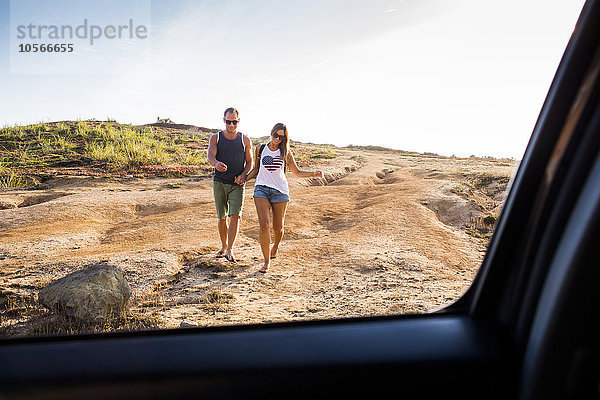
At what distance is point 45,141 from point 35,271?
22289 millimetres

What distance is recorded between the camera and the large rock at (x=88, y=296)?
3.98 m

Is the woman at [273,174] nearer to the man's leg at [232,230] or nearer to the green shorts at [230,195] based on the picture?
the green shorts at [230,195]

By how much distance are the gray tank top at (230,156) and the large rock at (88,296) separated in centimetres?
208

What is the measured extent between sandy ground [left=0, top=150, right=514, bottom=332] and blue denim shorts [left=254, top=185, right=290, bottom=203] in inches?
42.0

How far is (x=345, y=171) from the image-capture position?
69.6 feet

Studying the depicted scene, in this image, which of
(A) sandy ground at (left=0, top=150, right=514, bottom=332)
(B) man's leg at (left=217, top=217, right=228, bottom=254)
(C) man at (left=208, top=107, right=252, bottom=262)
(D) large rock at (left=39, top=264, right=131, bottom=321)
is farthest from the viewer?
(B) man's leg at (left=217, top=217, right=228, bottom=254)

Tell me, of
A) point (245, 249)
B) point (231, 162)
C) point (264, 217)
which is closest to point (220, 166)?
point (231, 162)

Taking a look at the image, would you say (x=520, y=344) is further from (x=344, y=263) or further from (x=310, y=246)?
(x=310, y=246)

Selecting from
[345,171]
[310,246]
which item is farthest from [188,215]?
[345,171]

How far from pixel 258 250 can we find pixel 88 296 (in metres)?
3.49

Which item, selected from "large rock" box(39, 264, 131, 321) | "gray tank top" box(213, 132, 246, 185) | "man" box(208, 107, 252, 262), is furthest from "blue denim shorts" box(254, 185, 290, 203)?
"large rock" box(39, 264, 131, 321)

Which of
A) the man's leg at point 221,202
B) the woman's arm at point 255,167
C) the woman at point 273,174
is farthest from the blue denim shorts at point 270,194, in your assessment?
the man's leg at point 221,202

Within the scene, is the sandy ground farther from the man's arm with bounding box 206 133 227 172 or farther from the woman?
the man's arm with bounding box 206 133 227 172

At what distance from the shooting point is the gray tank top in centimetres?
580
